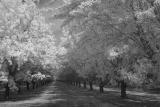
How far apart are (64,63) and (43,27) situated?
49.8 meters

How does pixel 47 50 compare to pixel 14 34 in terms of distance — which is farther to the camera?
pixel 47 50

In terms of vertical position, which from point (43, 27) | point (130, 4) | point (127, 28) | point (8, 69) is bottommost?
point (8, 69)

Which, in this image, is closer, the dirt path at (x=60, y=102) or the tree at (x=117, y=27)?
the tree at (x=117, y=27)

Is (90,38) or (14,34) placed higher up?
(14,34)

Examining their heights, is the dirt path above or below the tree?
below

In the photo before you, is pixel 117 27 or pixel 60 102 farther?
pixel 60 102

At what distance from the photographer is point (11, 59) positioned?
33531 millimetres

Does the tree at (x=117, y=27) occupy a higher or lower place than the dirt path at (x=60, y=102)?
higher

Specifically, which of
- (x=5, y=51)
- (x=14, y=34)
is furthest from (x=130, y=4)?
(x=14, y=34)

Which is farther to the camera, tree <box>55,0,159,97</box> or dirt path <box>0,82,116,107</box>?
dirt path <box>0,82,116,107</box>

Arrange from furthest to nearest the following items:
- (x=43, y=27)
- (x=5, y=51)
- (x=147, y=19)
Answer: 1. (x=43, y=27)
2. (x=5, y=51)
3. (x=147, y=19)

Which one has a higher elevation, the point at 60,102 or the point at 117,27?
the point at 117,27

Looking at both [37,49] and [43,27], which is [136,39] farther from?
[43,27]

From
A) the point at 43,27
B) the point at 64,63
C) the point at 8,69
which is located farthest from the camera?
the point at 64,63
